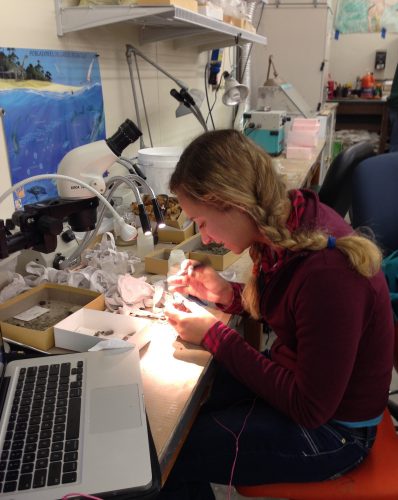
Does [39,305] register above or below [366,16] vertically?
below

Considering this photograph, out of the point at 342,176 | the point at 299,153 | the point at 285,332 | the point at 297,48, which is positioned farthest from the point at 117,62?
the point at 297,48

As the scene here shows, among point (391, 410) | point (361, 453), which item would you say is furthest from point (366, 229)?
point (361, 453)

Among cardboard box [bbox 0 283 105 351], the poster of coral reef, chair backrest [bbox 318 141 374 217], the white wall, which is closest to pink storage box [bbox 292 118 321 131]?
the white wall

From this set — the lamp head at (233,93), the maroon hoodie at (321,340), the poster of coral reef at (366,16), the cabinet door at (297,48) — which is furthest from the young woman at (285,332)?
the poster of coral reef at (366,16)

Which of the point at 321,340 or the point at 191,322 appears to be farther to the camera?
the point at 191,322

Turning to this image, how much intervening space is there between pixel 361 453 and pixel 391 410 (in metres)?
0.30

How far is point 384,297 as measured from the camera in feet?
2.92

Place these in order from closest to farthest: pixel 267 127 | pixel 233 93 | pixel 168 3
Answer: pixel 168 3 < pixel 233 93 < pixel 267 127

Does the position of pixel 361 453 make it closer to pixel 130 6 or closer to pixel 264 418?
pixel 264 418

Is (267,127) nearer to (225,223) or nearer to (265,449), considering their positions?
(225,223)

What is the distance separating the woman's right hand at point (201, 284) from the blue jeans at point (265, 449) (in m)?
0.30

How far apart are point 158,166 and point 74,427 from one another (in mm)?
1152

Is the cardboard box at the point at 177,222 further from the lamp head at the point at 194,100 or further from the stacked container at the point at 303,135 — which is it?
the stacked container at the point at 303,135

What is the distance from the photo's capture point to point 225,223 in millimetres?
960
